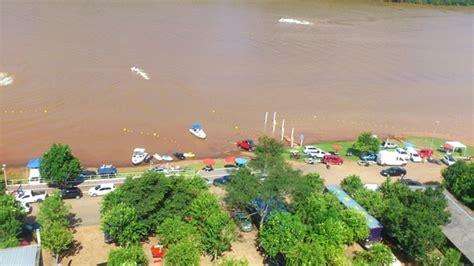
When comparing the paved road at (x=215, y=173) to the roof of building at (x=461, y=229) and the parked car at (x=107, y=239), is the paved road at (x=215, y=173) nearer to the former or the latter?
the parked car at (x=107, y=239)

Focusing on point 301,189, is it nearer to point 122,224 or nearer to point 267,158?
point 267,158

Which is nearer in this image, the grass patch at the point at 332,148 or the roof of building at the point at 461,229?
the roof of building at the point at 461,229

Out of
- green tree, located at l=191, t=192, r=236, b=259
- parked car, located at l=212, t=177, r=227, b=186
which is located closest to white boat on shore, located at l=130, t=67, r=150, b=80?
parked car, located at l=212, t=177, r=227, b=186

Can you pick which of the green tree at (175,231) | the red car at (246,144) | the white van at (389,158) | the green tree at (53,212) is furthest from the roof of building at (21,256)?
the white van at (389,158)

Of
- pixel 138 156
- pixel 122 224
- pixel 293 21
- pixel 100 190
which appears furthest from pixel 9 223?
pixel 293 21

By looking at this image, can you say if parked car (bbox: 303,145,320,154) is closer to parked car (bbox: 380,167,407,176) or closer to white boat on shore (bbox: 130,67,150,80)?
parked car (bbox: 380,167,407,176)

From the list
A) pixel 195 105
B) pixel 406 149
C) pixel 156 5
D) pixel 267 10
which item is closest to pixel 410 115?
pixel 406 149
